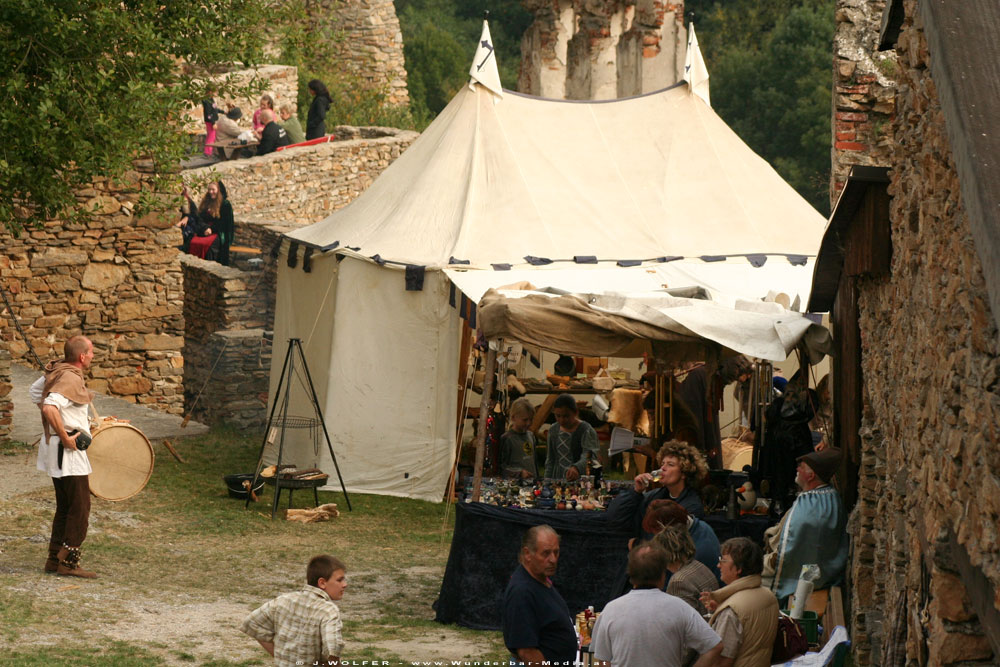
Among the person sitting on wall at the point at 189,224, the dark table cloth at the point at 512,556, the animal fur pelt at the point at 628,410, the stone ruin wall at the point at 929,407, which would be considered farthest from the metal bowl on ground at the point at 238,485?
the person sitting on wall at the point at 189,224

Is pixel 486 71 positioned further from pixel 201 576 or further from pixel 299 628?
pixel 299 628

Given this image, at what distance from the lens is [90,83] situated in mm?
11234

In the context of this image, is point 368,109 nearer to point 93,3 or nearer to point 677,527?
point 93,3

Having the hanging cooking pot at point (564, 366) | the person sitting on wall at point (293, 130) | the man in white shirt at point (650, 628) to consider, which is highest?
the person sitting on wall at point (293, 130)

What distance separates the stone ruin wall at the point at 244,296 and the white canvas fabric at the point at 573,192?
1753mm

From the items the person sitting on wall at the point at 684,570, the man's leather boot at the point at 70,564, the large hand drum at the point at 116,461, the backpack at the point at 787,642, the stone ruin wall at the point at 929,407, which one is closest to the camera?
the stone ruin wall at the point at 929,407

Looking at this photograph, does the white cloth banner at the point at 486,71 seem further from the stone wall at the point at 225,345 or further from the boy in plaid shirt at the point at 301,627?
the boy in plaid shirt at the point at 301,627

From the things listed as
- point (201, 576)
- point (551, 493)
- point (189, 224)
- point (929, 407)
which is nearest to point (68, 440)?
point (201, 576)

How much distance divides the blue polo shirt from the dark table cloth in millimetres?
2286

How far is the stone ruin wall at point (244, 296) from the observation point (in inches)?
571

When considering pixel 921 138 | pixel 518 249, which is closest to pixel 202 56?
pixel 518 249

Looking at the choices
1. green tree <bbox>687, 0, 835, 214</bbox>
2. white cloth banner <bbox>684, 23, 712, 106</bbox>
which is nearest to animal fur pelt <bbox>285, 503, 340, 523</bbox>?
white cloth banner <bbox>684, 23, 712, 106</bbox>

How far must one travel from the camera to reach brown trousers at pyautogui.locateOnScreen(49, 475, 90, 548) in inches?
317

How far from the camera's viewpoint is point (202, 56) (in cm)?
1205
